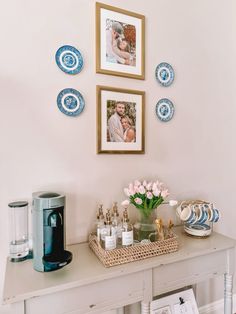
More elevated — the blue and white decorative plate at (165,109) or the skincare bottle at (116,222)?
the blue and white decorative plate at (165,109)

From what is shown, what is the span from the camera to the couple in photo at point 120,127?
140cm

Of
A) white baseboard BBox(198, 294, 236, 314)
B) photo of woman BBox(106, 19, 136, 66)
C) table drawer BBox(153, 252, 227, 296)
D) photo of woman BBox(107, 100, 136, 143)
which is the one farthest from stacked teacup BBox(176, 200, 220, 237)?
photo of woman BBox(106, 19, 136, 66)

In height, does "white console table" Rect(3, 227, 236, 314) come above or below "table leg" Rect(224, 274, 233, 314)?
above

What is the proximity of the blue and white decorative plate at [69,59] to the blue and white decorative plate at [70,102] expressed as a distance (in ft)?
0.39

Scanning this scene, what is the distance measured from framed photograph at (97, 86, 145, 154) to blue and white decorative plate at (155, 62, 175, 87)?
0.60ft

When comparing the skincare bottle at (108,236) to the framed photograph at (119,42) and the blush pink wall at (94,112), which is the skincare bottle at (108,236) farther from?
the framed photograph at (119,42)

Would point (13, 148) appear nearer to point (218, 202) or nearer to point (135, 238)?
point (135, 238)

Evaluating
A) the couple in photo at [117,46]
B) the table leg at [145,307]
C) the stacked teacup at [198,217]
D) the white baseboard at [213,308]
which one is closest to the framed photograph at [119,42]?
the couple in photo at [117,46]

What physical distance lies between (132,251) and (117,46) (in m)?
1.22

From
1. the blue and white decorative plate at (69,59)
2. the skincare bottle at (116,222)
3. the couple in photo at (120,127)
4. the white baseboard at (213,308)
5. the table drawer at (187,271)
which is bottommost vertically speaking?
the white baseboard at (213,308)

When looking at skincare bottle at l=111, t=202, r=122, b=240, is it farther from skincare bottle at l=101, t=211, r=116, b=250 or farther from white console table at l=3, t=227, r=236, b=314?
white console table at l=3, t=227, r=236, b=314

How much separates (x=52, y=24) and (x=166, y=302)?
5.95 ft

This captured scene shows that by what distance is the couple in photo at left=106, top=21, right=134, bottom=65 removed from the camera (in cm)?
138

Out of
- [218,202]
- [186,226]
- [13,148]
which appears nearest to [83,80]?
[13,148]
